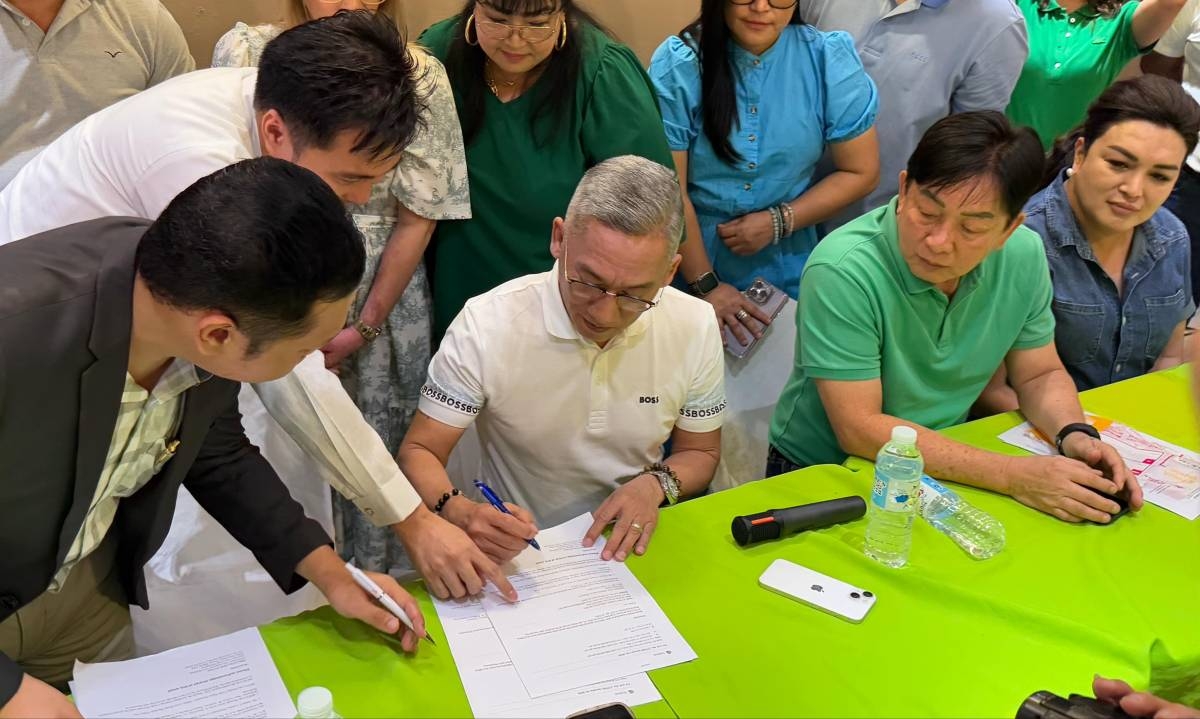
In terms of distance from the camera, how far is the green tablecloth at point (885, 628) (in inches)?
51.1

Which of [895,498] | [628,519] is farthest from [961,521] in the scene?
[628,519]

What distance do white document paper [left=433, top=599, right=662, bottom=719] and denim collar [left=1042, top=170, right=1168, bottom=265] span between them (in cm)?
166

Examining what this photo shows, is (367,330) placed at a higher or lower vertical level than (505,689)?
lower

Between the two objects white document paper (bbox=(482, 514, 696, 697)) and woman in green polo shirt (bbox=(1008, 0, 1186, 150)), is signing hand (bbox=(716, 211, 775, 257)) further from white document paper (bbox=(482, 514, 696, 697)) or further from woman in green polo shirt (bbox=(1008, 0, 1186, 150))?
white document paper (bbox=(482, 514, 696, 697))

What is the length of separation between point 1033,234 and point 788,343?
74 centimetres

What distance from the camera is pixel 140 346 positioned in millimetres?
1237

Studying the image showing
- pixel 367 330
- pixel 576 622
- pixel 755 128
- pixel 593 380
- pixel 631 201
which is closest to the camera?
pixel 576 622

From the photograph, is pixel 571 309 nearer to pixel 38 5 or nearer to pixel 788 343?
pixel 788 343

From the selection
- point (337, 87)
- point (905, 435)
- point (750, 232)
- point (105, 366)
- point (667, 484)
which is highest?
point (337, 87)

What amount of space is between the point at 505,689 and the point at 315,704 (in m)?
0.29

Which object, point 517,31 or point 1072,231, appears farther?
point 1072,231

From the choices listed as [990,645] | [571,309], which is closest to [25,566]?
[571,309]

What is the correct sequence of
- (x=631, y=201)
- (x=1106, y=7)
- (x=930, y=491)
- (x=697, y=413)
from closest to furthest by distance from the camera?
(x=631, y=201), (x=930, y=491), (x=697, y=413), (x=1106, y=7)

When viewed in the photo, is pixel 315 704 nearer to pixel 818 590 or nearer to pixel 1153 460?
pixel 818 590
